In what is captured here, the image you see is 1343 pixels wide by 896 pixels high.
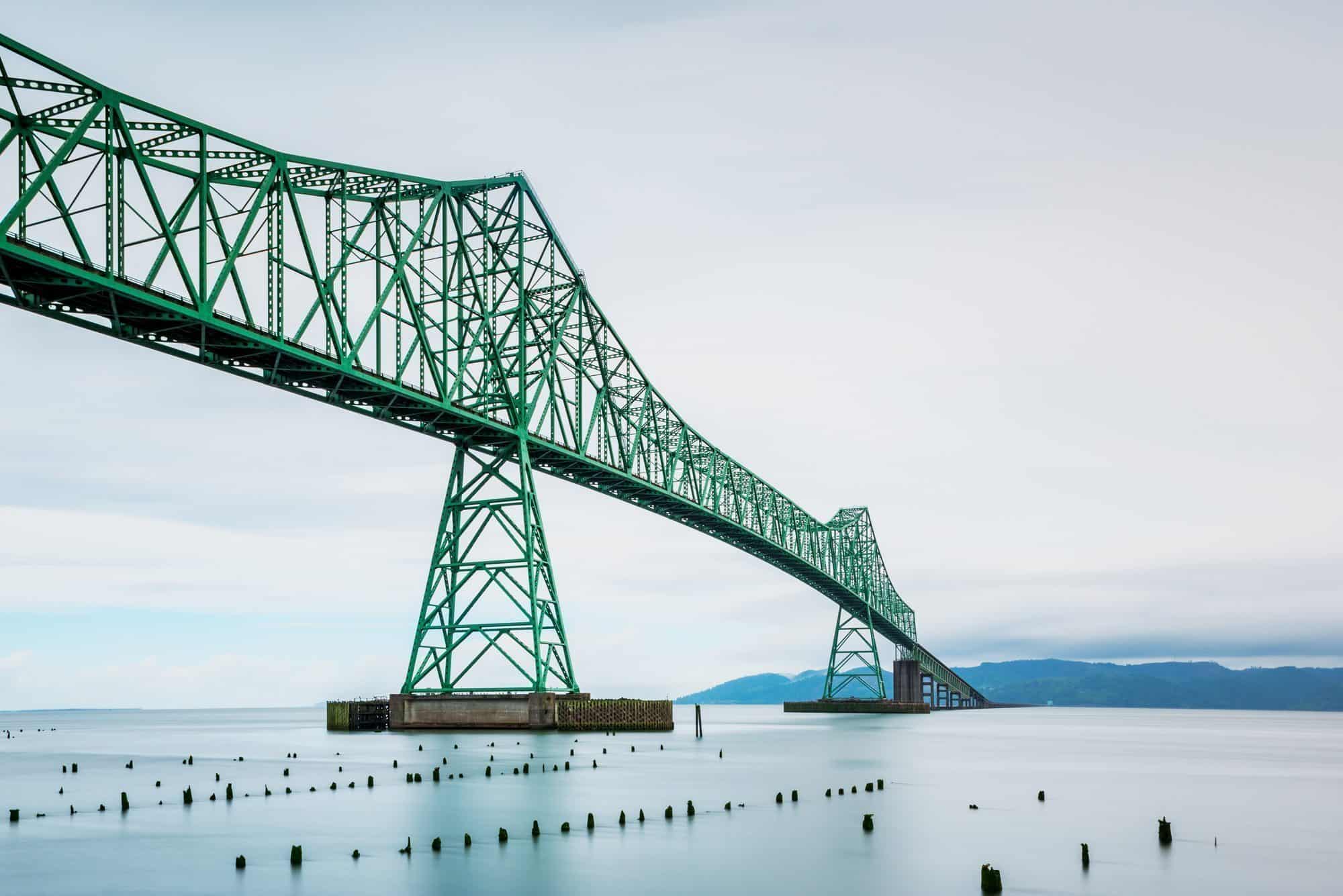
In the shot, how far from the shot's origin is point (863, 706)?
16800 centimetres

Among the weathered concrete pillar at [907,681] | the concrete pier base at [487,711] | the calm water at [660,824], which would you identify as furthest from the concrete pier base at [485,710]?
the weathered concrete pillar at [907,681]

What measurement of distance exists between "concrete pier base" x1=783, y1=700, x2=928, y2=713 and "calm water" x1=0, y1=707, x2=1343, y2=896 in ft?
312

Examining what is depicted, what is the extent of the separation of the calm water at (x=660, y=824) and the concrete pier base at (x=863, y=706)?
312 ft

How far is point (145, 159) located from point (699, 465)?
71.7 m

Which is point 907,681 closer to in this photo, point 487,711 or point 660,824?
point 487,711

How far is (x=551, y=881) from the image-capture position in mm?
26156

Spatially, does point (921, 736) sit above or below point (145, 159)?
below

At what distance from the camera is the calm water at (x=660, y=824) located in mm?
26734

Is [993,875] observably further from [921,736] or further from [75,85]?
[921,736]

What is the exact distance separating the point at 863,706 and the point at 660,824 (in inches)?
5430

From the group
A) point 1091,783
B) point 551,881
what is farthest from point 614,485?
point 551,881

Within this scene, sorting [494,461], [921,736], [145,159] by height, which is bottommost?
[921,736]

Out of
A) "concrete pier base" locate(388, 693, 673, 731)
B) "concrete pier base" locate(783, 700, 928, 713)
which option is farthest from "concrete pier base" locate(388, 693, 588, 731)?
"concrete pier base" locate(783, 700, 928, 713)

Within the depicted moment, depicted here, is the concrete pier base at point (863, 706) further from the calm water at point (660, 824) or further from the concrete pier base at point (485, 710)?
the concrete pier base at point (485, 710)
